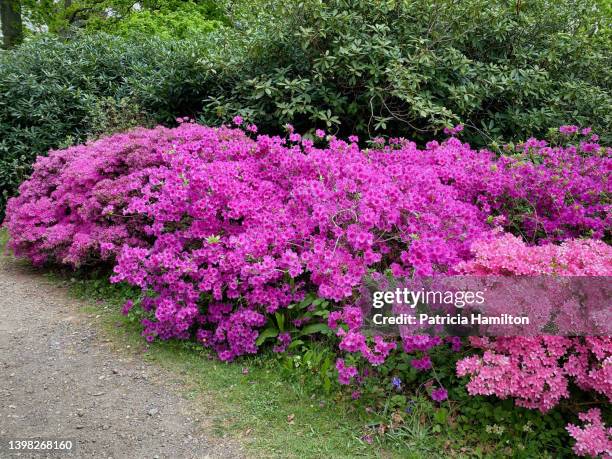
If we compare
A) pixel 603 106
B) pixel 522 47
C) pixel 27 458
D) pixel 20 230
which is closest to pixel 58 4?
pixel 20 230

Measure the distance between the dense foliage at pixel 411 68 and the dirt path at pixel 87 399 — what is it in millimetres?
2491

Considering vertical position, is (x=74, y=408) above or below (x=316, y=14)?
below

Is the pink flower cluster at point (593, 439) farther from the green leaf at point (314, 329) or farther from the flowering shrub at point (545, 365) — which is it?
the green leaf at point (314, 329)

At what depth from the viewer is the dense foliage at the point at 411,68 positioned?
482 cm

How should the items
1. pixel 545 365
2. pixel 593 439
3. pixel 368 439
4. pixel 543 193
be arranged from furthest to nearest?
pixel 543 193 < pixel 368 439 < pixel 545 365 < pixel 593 439

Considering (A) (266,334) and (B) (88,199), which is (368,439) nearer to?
(A) (266,334)

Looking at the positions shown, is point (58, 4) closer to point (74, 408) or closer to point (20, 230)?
point (20, 230)

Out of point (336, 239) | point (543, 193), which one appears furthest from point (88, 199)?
point (543, 193)

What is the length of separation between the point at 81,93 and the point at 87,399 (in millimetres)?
4278

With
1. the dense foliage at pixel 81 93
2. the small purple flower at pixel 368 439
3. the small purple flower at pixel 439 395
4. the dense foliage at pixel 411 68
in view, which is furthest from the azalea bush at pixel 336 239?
the dense foliage at pixel 81 93

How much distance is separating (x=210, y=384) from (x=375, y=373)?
34.3 inches

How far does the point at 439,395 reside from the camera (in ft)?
8.37

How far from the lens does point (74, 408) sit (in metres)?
2.72

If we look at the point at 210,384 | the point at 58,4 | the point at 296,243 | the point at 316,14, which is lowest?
the point at 210,384
